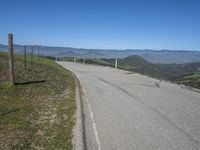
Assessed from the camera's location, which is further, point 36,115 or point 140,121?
point 36,115

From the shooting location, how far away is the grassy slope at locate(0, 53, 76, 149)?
718 cm

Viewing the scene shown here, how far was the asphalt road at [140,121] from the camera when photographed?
7254 millimetres

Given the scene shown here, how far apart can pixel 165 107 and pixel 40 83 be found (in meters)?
8.54

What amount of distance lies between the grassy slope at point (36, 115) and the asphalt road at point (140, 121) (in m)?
0.78

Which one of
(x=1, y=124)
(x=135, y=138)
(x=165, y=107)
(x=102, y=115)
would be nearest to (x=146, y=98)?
(x=165, y=107)

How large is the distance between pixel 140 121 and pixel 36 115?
12.4 ft

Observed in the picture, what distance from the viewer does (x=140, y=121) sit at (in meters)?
9.42

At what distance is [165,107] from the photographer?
39.4 feet

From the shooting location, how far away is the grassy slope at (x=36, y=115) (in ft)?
23.6

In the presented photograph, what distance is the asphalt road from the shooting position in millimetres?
7254

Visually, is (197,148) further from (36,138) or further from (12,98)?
(12,98)

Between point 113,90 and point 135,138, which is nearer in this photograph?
point 135,138

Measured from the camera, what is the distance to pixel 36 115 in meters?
9.85

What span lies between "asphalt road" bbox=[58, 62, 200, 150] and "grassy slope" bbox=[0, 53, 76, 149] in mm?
779
